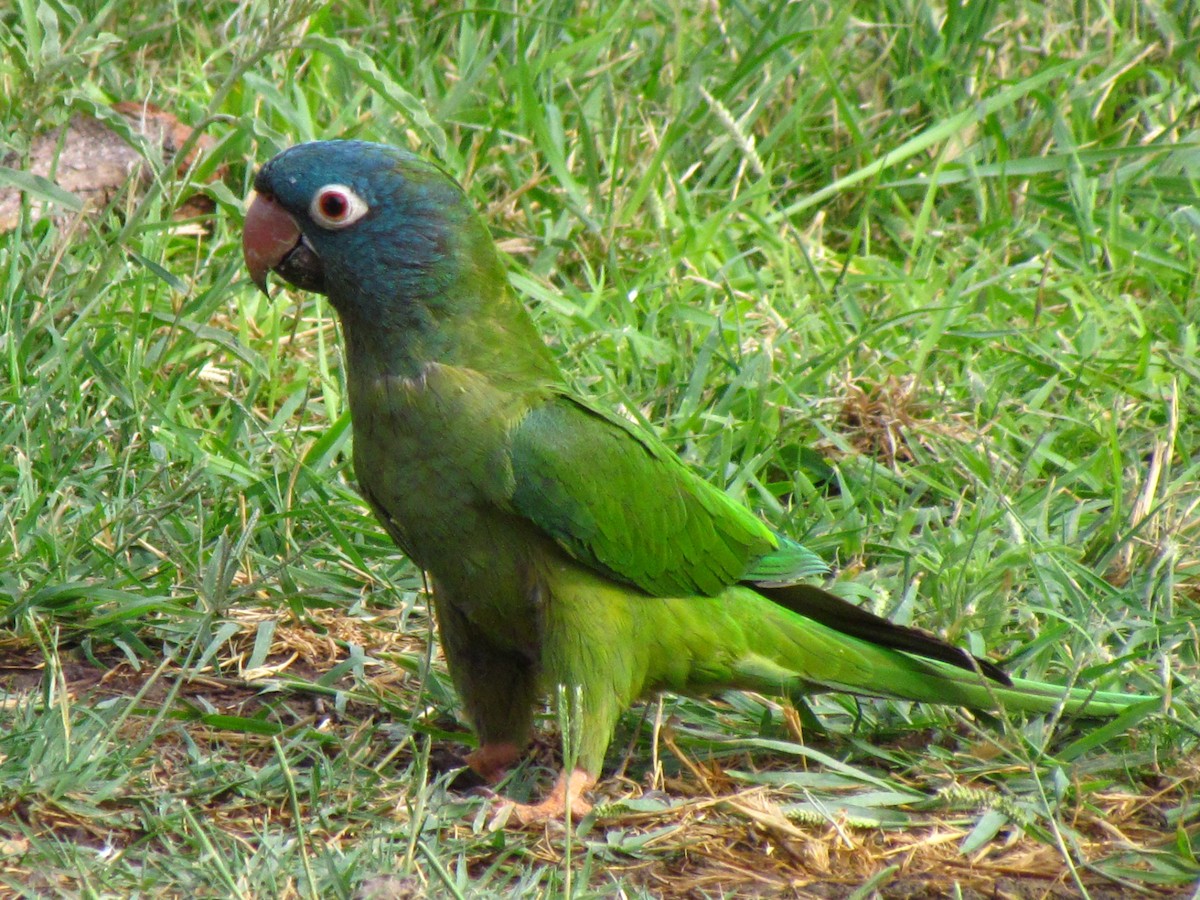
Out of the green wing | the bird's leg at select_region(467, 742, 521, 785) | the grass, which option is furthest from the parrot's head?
the bird's leg at select_region(467, 742, 521, 785)

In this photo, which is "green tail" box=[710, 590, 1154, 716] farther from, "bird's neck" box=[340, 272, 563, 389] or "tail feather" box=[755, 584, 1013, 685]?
"bird's neck" box=[340, 272, 563, 389]

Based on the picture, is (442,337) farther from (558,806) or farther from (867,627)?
(867,627)

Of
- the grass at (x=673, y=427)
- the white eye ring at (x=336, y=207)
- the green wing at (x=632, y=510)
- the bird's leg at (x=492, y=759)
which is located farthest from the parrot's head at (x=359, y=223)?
the bird's leg at (x=492, y=759)

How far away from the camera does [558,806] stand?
2934 millimetres

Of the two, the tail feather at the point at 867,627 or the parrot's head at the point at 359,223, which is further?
the tail feather at the point at 867,627

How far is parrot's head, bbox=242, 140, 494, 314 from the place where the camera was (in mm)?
2904

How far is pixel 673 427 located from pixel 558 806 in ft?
4.76

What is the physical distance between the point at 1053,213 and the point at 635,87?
4.99 feet

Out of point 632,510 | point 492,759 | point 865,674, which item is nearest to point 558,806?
point 492,759

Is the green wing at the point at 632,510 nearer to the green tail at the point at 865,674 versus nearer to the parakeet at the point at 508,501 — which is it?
the parakeet at the point at 508,501

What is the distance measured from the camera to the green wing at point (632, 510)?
288 cm

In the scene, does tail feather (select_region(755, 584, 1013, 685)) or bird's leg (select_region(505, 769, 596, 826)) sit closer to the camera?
bird's leg (select_region(505, 769, 596, 826))

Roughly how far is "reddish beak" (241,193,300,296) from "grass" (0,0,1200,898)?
598 mm

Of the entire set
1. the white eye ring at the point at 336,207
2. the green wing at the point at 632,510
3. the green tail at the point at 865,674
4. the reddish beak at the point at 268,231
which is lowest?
the green tail at the point at 865,674
